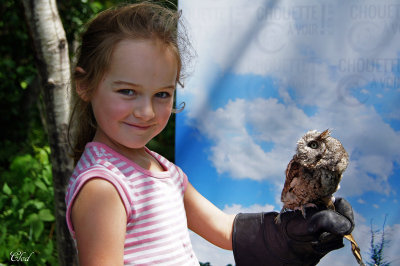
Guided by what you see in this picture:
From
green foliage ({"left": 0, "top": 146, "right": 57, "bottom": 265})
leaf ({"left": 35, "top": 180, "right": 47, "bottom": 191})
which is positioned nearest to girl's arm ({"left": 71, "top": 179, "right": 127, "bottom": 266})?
green foliage ({"left": 0, "top": 146, "right": 57, "bottom": 265})

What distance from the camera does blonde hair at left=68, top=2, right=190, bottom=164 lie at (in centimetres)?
111

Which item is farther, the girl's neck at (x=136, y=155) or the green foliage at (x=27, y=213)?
the green foliage at (x=27, y=213)

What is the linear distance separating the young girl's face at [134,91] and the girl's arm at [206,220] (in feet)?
1.03

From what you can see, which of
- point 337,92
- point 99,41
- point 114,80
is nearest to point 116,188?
point 114,80

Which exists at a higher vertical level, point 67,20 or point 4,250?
point 67,20

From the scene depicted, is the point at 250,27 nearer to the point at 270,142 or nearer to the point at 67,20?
the point at 270,142

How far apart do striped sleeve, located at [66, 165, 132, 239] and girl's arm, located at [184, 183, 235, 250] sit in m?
0.32

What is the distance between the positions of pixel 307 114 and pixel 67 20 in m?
2.12

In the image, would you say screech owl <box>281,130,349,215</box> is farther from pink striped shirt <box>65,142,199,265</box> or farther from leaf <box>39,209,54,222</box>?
leaf <box>39,209,54,222</box>

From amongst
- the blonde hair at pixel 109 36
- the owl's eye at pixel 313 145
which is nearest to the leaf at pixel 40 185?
the blonde hair at pixel 109 36

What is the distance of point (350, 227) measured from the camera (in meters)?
1.27

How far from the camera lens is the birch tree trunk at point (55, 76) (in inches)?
75.7

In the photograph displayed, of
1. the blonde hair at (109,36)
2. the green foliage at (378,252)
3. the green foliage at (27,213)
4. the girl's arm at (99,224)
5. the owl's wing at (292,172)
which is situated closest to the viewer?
the girl's arm at (99,224)

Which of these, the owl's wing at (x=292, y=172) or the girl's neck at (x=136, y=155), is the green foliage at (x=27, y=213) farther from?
the owl's wing at (x=292, y=172)
